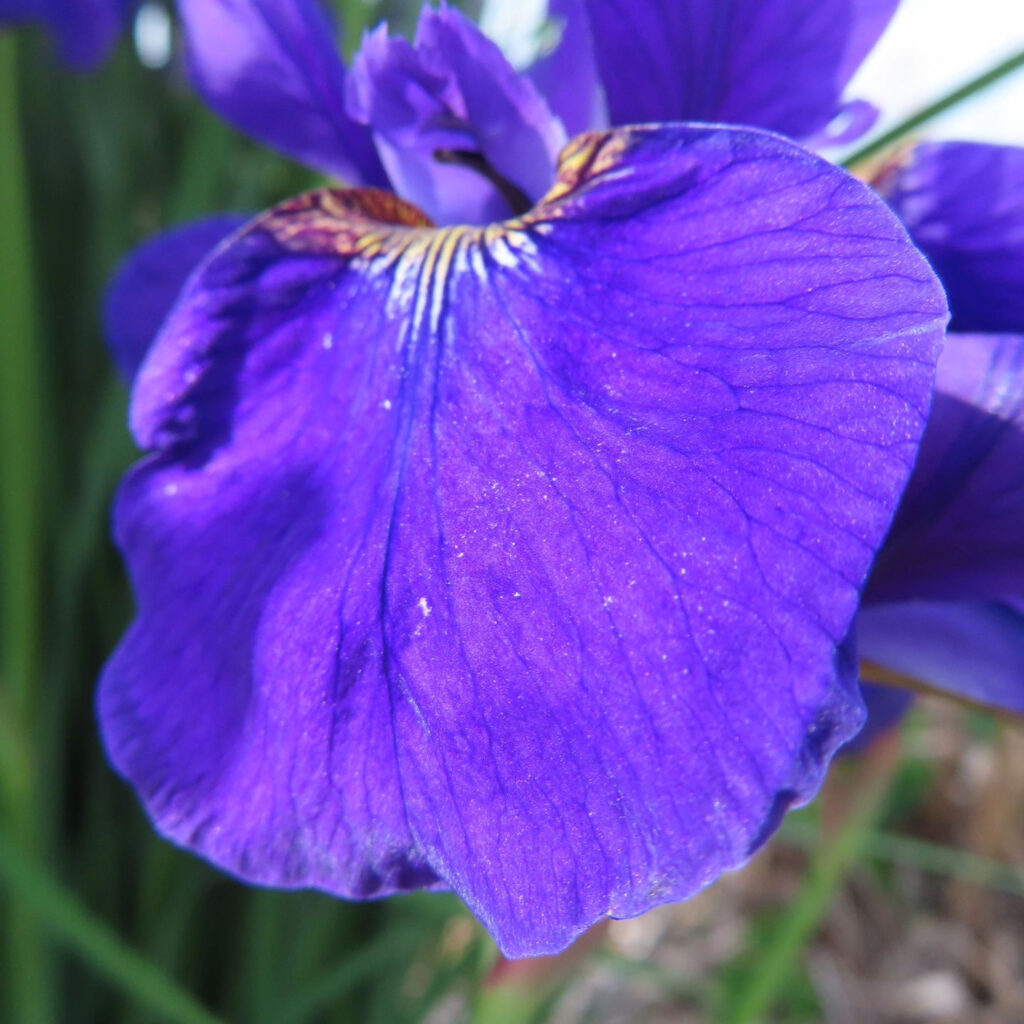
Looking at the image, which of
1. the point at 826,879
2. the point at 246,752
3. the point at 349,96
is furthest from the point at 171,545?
the point at 826,879

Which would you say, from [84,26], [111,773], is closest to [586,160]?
[84,26]

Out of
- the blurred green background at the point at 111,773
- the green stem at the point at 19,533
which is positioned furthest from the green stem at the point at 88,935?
the green stem at the point at 19,533

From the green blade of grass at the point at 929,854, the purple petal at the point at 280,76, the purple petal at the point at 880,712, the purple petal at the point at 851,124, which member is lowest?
the green blade of grass at the point at 929,854

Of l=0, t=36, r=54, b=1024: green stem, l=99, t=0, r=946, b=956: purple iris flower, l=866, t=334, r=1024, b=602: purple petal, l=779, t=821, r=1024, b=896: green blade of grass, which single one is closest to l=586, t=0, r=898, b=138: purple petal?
l=99, t=0, r=946, b=956: purple iris flower

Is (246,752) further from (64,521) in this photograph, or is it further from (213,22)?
(64,521)

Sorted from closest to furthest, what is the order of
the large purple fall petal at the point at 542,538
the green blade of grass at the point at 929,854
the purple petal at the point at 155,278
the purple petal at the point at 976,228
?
the large purple fall petal at the point at 542,538
the purple petal at the point at 976,228
the purple petal at the point at 155,278
the green blade of grass at the point at 929,854

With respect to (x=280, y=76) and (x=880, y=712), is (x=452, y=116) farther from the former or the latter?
(x=880, y=712)

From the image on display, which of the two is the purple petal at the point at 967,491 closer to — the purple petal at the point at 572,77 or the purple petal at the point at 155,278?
the purple petal at the point at 572,77
